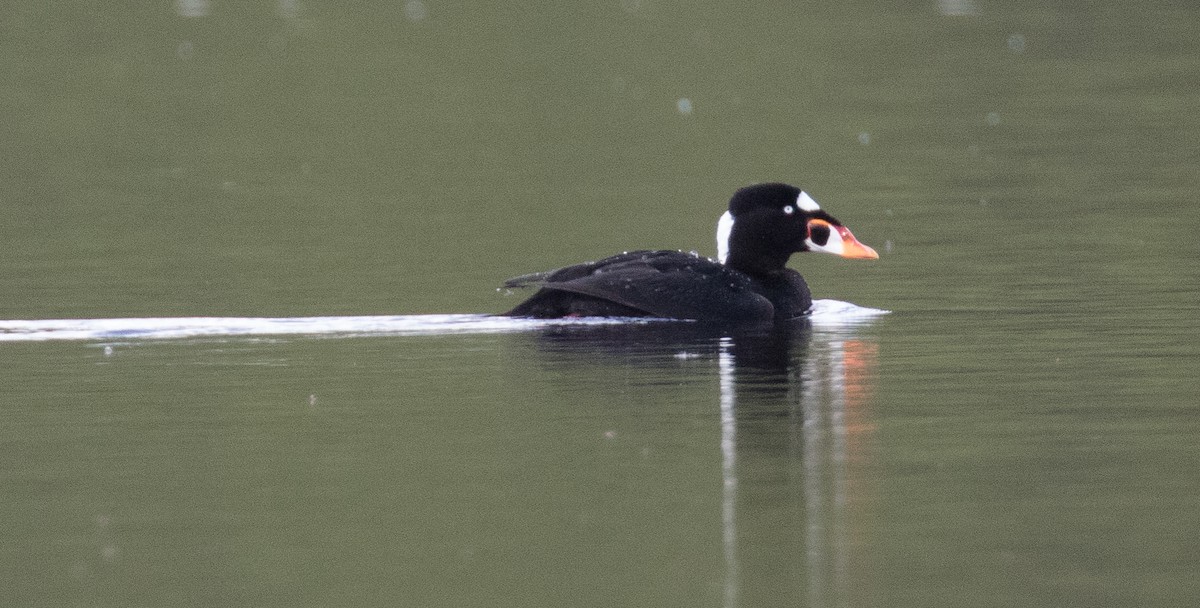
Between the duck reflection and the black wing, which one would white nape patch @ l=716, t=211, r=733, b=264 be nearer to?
the black wing

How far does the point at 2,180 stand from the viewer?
870 inches

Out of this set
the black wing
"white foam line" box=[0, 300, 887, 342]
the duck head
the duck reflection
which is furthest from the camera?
the duck head

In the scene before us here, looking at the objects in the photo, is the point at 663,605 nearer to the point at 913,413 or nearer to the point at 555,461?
the point at 555,461

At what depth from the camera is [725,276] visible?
44.8ft

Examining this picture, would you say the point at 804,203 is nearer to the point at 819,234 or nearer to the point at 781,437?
the point at 819,234

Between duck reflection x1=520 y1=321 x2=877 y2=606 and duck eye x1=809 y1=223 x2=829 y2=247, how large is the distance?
105 centimetres

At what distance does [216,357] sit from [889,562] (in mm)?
5586

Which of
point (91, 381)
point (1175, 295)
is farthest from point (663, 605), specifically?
point (1175, 295)

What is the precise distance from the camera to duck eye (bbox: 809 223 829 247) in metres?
14.3

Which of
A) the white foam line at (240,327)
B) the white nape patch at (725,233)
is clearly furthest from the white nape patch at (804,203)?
the white foam line at (240,327)

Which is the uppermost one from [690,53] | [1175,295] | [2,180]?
[690,53]

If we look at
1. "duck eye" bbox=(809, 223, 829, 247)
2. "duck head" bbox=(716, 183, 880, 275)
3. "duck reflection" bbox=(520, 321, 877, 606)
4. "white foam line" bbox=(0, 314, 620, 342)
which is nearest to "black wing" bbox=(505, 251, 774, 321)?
"duck reflection" bbox=(520, 321, 877, 606)

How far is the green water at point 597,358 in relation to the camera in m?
7.58

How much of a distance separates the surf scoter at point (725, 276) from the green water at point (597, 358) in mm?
582
